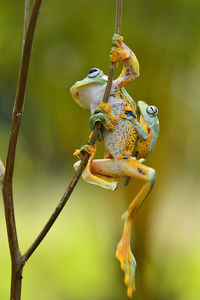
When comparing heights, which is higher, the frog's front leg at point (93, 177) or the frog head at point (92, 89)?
the frog head at point (92, 89)

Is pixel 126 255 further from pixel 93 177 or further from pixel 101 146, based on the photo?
pixel 101 146

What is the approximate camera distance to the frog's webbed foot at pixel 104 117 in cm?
69

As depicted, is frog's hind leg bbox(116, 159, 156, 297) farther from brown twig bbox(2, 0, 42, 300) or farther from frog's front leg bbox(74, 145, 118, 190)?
brown twig bbox(2, 0, 42, 300)

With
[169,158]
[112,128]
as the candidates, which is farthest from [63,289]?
[112,128]

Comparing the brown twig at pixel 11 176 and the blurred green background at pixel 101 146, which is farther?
the blurred green background at pixel 101 146

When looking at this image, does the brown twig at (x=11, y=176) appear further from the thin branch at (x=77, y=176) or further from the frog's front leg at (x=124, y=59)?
the frog's front leg at (x=124, y=59)

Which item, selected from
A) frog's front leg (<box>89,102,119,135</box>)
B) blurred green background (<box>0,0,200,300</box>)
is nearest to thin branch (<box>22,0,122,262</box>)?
frog's front leg (<box>89,102,119,135</box>)

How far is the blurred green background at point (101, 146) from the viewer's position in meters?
2.09

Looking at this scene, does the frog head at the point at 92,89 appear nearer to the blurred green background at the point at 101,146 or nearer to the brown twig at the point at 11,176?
the brown twig at the point at 11,176

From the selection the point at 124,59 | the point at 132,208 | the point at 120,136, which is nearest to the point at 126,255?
the point at 132,208

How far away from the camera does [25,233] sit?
2615mm

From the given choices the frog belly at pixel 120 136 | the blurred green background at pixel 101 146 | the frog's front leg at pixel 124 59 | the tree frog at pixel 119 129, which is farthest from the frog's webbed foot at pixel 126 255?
the blurred green background at pixel 101 146

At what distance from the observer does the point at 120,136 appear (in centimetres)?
70

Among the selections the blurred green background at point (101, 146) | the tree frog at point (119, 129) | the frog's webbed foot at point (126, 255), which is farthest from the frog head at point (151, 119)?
the blurred green background at point (101, 146)
